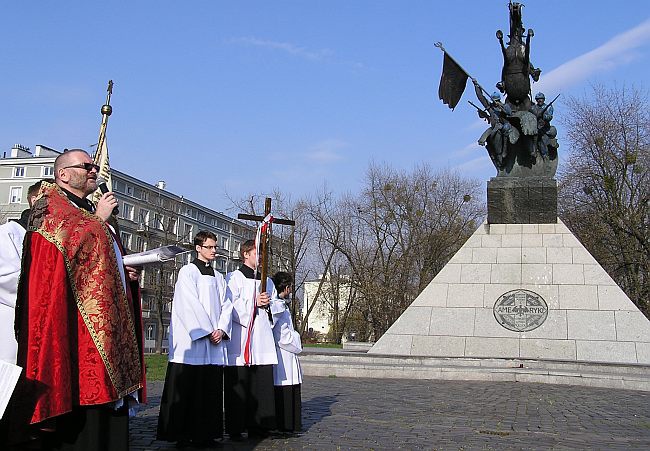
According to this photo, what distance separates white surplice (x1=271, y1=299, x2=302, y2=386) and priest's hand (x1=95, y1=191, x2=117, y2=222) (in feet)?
10.9

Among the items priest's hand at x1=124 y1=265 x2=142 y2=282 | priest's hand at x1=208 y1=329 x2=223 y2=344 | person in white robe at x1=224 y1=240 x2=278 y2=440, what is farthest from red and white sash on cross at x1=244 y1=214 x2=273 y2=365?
priest's hand at x1=124 y1=265 x2=142 y2=282

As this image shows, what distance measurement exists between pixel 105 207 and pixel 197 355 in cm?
260

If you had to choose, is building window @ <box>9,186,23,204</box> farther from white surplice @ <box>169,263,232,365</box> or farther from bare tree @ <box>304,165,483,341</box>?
white surplice @ <box>169,263,232,365</box>

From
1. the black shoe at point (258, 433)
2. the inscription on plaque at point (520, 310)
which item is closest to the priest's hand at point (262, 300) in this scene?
the black shoe at point (258, 433)

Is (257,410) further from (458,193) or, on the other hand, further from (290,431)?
(458,193)

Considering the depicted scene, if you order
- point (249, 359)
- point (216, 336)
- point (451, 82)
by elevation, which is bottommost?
point (249, 359)

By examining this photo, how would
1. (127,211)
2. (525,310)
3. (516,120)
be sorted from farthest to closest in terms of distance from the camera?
(127,211) < (516,120) < (525,310)

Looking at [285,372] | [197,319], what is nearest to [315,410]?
[285,372]

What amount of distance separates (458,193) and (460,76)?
23.7 meters

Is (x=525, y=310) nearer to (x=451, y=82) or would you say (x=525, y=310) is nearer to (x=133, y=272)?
(x=451, y=82)

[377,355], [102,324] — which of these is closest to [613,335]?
[377,355]

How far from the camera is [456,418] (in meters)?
7.54

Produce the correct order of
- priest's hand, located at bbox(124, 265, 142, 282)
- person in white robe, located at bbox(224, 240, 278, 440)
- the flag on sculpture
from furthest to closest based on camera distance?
the flag on sculpture
person in white robe, located at bbox(224, 240, 278, 440)
priest's hand, located at bbox(124, 265, 142, 282)

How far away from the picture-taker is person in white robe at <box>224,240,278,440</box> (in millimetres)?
6402
